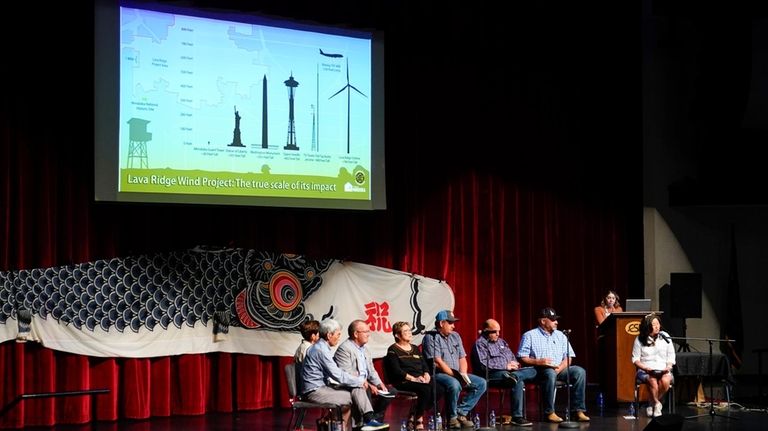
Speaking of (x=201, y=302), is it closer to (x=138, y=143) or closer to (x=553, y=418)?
(x=138, y=143)

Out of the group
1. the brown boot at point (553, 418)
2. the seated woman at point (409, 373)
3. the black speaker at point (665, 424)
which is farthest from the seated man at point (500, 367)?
the black speaker at point (665, 424)

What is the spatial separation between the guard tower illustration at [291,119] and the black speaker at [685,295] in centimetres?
471

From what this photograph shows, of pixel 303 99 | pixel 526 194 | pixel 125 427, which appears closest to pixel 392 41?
pixel 303 99

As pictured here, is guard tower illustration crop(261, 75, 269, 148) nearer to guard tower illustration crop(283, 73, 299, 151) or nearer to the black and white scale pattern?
guard tower illustration crop(283, 73, 299, 151)

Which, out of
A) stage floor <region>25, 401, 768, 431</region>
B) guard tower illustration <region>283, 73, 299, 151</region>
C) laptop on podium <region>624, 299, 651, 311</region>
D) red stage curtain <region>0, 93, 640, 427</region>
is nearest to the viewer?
stage floor <region>25, 401, 768, 431</region>

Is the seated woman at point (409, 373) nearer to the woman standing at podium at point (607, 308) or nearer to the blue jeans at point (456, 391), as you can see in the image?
the blue jeans at point (456, 391)

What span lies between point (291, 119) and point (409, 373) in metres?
3.08

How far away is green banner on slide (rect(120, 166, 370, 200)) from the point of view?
10102 millimetres

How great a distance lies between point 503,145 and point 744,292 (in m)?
3.42

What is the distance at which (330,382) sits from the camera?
8.52 metres

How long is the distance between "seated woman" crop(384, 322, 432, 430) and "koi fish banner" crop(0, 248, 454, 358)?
1980mm

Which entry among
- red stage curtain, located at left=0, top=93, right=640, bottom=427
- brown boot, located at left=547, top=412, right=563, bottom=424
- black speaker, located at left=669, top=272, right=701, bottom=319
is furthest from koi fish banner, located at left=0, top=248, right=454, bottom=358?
black speaker, located at left=669, top=272, right=701, bottom=319

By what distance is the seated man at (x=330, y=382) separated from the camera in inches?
332

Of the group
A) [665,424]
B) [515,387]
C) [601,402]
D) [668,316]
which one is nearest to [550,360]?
[515,387]
